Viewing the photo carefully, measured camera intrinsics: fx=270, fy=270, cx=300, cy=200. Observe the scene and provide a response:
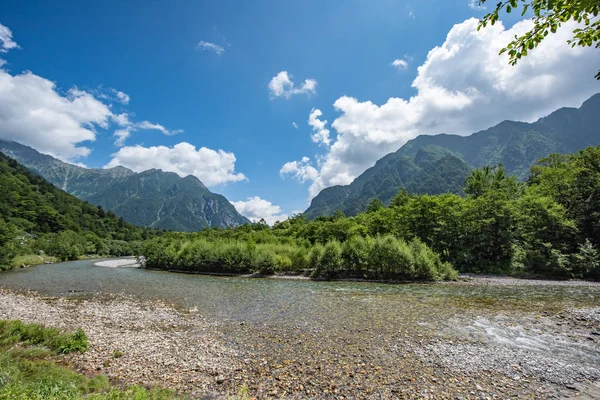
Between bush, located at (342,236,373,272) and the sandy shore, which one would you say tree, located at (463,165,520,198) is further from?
the sandy shore

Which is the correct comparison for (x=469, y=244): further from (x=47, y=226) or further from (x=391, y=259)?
(x=47, y=226)

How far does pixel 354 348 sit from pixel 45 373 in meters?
11.8

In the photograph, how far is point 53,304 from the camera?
901 inches

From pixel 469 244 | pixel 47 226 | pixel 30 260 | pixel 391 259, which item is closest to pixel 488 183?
pixel 469 244

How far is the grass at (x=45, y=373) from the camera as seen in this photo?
668 cm

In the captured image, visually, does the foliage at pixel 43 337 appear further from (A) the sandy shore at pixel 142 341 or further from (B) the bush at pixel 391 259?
(B) the bush at pixel 391 259

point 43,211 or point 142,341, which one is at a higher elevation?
point 43,211

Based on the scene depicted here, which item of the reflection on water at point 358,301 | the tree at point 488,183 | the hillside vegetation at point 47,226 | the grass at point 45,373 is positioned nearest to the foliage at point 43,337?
the grass at point 45,373

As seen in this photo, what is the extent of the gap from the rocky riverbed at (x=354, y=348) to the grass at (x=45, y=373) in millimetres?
948

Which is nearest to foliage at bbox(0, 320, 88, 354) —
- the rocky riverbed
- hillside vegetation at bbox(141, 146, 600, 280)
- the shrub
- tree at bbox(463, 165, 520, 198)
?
the rocky riverbed

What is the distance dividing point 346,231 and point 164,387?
56.0 meters

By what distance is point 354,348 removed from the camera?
12.9 metres

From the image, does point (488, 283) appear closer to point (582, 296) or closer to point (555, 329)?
point (582, 296)

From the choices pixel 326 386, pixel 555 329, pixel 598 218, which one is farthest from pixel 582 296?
pixel 326 386
